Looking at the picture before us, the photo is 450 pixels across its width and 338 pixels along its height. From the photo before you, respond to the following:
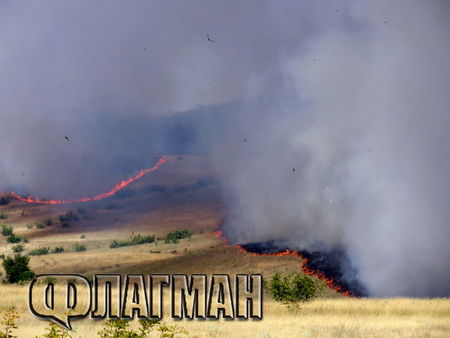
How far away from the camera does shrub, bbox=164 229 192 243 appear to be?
77037 millimetres

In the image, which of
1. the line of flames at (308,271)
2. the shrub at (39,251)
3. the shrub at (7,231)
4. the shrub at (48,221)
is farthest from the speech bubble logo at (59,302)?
the shrub at (48,221)

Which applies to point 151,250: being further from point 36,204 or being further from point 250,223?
point 36,204

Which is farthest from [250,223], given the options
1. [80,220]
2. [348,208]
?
[80,220]

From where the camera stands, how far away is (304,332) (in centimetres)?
2252

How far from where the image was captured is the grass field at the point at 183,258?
23.5m

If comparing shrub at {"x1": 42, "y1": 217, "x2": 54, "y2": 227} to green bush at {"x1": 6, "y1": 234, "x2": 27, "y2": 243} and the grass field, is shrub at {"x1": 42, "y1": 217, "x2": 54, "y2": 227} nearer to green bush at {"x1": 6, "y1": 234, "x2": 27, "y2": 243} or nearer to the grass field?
the grass field

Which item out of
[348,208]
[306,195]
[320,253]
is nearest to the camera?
[320,253]

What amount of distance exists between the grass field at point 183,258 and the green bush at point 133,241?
62.7 inches

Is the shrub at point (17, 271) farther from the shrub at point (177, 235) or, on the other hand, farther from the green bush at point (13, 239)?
the green bush at point (13, 239)

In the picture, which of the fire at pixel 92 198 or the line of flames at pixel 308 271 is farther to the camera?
the fire at pixel 92 198

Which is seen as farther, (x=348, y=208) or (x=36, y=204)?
(x=36, y=204)

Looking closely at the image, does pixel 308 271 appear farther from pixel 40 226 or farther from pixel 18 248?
pixel 40 226

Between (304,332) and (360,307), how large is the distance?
9381 mm

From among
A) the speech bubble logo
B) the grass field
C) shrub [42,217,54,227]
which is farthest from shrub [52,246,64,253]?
the speech bubble logo
